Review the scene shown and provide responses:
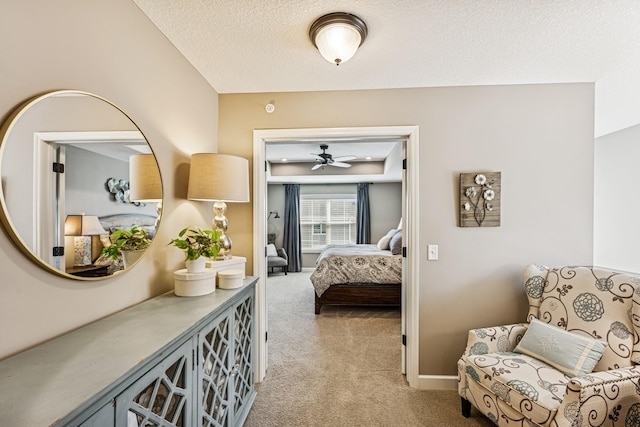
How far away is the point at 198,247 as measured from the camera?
1.65 metres

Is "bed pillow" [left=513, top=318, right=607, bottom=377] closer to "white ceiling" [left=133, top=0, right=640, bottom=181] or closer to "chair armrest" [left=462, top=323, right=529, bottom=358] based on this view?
"chair armrest" [left=462, top=323, right=529, bottom=358]

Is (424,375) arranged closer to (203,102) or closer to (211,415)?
(211,415)

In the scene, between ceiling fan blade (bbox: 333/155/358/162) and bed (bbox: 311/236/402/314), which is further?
ceiling fan blade (bbox: 333/155/358/162)

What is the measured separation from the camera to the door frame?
2281mm

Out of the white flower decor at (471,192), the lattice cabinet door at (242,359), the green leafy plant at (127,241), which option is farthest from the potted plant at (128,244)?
the white flower decor at (471,192)

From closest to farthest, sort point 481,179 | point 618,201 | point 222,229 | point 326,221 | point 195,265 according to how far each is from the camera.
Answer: point 195,265 → point 222,229 → point 481,179 → point 618,201 → point 326,221

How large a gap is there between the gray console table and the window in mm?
5733

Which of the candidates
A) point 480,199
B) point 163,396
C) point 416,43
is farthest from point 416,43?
point 163,396

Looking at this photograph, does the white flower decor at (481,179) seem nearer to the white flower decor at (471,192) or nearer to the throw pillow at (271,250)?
the white flower decor at (471,192)

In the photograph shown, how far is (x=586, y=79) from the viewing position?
216 centimetres

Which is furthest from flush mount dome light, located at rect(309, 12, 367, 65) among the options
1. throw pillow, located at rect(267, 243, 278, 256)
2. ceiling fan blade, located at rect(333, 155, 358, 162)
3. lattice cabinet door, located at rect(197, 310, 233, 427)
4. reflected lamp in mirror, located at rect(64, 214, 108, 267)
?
throw pillow, located at rect(267, 243, 278, 256)

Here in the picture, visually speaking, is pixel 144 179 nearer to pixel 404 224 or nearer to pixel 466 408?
pixel 404 224

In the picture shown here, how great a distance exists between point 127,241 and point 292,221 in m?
5.83

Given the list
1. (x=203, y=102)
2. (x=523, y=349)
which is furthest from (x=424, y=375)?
(x=203, y=102)
